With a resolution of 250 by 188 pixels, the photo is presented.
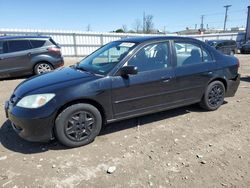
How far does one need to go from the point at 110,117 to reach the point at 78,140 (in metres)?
0.63

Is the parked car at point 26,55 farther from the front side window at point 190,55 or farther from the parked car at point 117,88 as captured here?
the front side window at point 190,55

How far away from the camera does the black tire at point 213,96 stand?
4.84 meters

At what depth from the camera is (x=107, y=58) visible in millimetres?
4379

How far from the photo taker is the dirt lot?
110 inches

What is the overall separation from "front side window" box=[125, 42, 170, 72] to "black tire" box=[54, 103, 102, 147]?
3.45 feet

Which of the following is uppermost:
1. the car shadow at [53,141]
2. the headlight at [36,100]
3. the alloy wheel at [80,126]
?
the headlight at [36,100]

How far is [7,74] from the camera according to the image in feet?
28.9

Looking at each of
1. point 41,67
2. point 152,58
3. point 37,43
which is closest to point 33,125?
point 152,58

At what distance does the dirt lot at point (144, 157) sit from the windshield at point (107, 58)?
113 cm

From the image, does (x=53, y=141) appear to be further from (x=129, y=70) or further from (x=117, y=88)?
(x=129, y=70)

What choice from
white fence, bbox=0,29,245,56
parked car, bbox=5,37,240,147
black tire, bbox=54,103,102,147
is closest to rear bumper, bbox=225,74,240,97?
parked car, bbox=5,37,240,147

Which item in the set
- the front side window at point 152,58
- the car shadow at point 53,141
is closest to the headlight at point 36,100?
the car shadow at point 53,141

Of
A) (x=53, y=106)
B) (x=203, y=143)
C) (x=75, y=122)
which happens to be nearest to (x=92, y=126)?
(x=75, y=122)

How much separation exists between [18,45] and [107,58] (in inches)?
240
